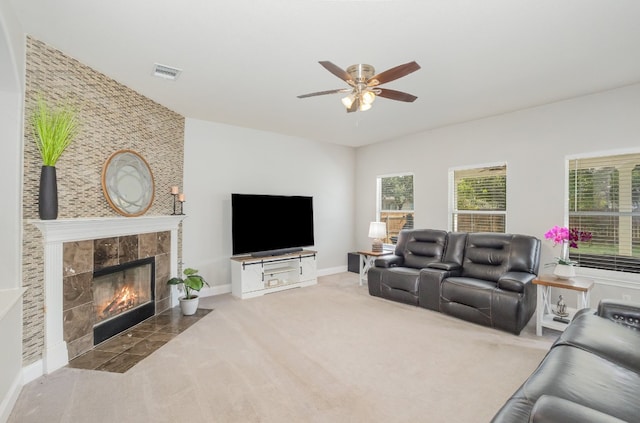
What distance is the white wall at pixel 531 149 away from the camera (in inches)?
137

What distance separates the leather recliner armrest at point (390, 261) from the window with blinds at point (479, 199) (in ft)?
3.71

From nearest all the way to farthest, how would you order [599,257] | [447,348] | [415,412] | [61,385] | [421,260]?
1. [415,412]
2. [61,385]
3. [447,348]
4. [599,257]
5. [421,260]

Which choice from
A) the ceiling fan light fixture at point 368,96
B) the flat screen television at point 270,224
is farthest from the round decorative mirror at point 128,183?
the ceiling fan light fixture at point 368,96

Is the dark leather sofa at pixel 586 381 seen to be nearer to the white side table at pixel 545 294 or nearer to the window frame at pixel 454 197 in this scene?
the white side table at pixel 545 294

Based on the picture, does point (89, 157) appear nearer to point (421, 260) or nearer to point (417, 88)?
point (417, 88)

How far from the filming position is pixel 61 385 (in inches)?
91.5

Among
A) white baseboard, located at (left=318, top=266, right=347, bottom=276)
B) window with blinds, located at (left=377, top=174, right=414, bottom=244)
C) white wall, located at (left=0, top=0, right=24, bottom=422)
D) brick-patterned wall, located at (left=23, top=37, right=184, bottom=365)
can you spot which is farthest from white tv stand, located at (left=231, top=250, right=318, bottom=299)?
white wall, located at (left=0, top=0, right=24, bottom=422)

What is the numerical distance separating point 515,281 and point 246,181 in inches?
160

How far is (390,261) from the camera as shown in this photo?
4.63 meters

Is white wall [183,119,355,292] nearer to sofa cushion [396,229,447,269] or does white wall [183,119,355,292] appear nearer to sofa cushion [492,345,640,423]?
sofa cushion [396,229,447,269]

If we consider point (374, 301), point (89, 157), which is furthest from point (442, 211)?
point (89, 157)

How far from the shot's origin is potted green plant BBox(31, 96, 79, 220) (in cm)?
241

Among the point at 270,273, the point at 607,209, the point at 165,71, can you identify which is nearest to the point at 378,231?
the point at 270,273

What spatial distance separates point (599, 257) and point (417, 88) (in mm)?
3026
